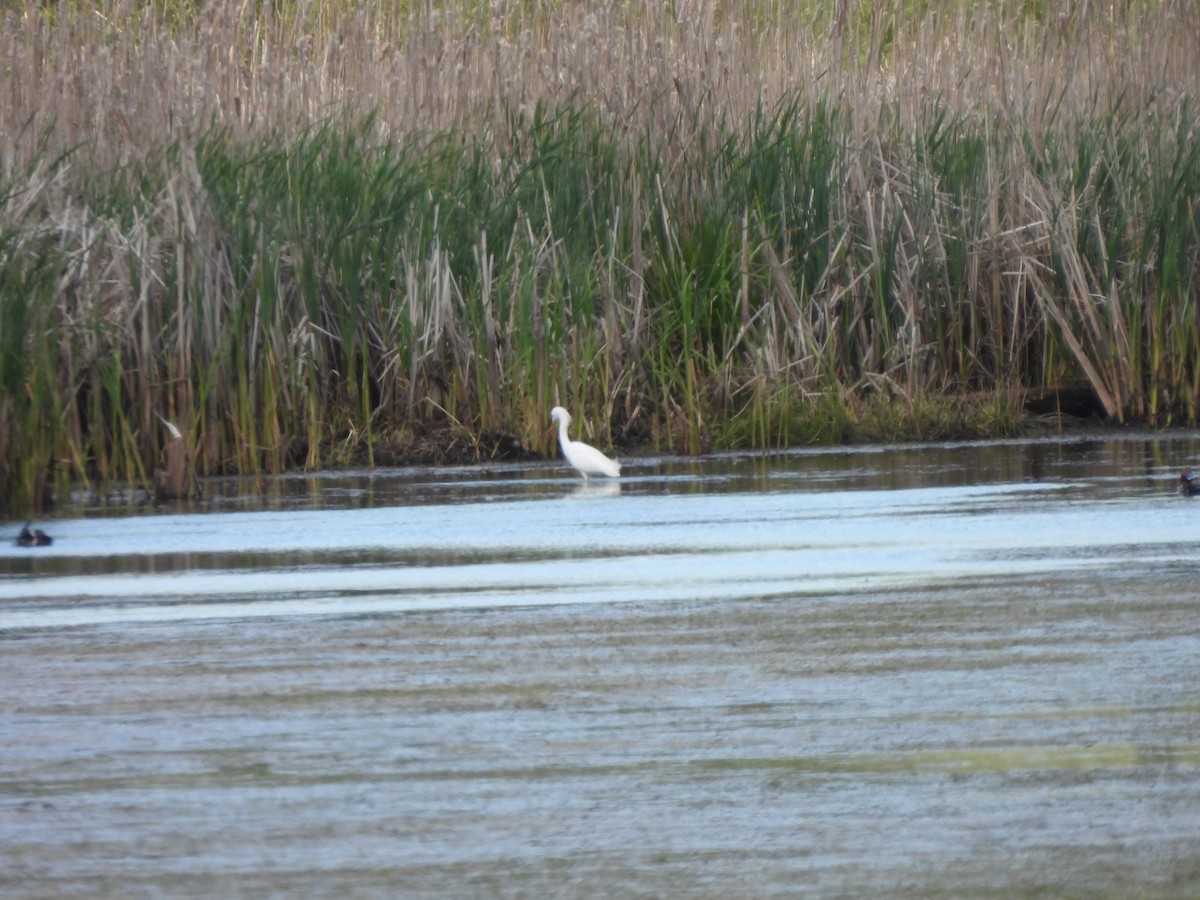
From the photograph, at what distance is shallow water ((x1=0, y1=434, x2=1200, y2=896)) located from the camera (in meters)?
3.49

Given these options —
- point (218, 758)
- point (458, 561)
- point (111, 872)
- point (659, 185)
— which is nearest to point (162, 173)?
point (659, 185)

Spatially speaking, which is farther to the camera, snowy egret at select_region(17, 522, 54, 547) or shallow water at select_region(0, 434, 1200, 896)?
snowy egret at select_region(17, 522, 54, 547)

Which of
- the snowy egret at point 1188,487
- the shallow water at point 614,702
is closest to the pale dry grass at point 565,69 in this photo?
the shallow water at point 614,702

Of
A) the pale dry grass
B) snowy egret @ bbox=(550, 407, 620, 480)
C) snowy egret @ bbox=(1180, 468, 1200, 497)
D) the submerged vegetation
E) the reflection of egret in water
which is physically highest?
the pale dry grass

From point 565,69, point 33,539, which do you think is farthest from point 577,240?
point 33,539

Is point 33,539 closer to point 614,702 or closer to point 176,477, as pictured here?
point 176,477

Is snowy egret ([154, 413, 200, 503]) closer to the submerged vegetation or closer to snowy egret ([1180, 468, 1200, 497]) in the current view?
the submerged vegetation

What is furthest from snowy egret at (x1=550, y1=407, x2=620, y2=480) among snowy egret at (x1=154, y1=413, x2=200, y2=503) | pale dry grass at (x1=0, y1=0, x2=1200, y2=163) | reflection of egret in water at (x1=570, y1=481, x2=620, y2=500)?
pale dry grass at (x1=0, y1=0, x2=1200, y2=163)

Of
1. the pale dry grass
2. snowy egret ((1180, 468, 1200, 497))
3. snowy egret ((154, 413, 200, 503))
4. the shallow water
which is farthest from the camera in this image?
the pale dry grass

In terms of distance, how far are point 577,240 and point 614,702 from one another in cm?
530

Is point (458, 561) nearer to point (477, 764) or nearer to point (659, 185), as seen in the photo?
point (477, 764)

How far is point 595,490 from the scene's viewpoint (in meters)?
8.37

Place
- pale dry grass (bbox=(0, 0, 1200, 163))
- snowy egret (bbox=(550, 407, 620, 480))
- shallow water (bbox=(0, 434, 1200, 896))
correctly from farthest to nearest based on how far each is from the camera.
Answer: pale dry grass (bbox=(0, 0, 1200, 163))
snowy egret (bbox=(550, 407, 620, 480))
shallow water (bbox=(0, 434, 1200, 896))

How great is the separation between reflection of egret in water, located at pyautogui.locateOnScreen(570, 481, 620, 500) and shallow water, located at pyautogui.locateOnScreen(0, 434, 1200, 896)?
0.55 m
